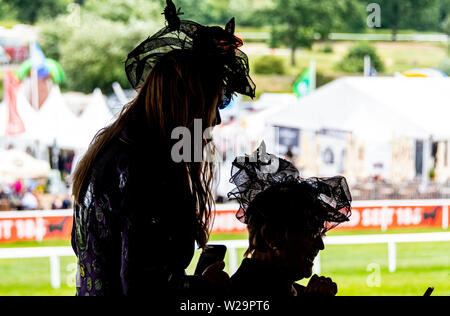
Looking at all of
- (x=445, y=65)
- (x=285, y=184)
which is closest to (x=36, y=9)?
(x=445, y=65)

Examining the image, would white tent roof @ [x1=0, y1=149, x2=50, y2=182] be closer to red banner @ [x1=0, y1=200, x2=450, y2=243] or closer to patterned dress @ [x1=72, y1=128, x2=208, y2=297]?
red banner @ [x1=0, y1=200, x2=450, y2=243]

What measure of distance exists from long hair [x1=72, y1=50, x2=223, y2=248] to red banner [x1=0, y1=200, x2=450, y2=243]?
5.30m

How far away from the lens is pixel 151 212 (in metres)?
1.07

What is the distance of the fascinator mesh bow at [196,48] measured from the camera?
1.21 m

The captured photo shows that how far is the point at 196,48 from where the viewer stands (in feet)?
3.90

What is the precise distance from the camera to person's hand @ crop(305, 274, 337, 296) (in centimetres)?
121

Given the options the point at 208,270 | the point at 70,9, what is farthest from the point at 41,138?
the point at 70,9

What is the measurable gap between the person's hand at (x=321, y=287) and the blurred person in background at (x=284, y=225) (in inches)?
2.3

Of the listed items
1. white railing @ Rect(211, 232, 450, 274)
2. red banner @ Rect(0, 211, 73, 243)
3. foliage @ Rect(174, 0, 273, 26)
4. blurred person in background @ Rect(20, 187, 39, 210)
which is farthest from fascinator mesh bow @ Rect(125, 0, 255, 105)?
foliage @ Rect(174, 0, 273, 26)

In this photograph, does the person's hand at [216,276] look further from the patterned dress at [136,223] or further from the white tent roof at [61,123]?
the white tent roof at [61,123]

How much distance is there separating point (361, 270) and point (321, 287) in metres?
5.07

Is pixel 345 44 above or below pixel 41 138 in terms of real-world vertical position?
above
